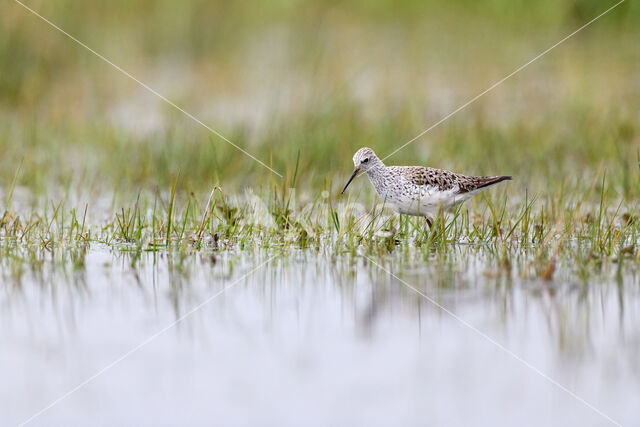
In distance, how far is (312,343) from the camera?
5.16 meters

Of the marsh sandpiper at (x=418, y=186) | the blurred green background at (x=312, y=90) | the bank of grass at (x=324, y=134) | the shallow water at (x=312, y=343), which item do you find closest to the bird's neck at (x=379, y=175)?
the marsh sandpiper at (x=418, y=186)

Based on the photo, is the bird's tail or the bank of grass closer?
the bank of grass

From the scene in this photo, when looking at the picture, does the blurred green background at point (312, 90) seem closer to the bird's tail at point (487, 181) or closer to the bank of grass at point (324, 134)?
the bank of grass at point (324, 134)

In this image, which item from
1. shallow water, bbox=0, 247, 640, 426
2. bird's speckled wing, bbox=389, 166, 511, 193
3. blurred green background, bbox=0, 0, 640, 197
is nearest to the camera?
shallow water, bbox=0, 247, 640, 426

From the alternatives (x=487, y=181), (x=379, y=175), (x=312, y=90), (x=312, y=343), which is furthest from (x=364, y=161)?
(x=312, y=90)

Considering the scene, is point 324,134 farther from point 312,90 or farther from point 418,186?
point 418,186

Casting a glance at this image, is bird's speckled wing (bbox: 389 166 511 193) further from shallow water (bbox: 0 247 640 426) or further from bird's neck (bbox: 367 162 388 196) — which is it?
shallow water (bbox: 0 247 640 426)

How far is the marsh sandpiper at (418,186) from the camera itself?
7.70 metres

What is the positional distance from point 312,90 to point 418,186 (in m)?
4.38

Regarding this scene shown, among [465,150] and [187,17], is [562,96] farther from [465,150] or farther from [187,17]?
[187,17]

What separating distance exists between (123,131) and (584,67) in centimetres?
649

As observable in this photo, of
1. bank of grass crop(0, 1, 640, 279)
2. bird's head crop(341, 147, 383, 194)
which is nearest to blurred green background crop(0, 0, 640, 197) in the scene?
bank of grass crop(0, 1, 640, 279)

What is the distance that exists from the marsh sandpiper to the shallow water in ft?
2.67

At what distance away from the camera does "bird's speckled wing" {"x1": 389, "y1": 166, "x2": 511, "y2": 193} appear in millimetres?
7832
